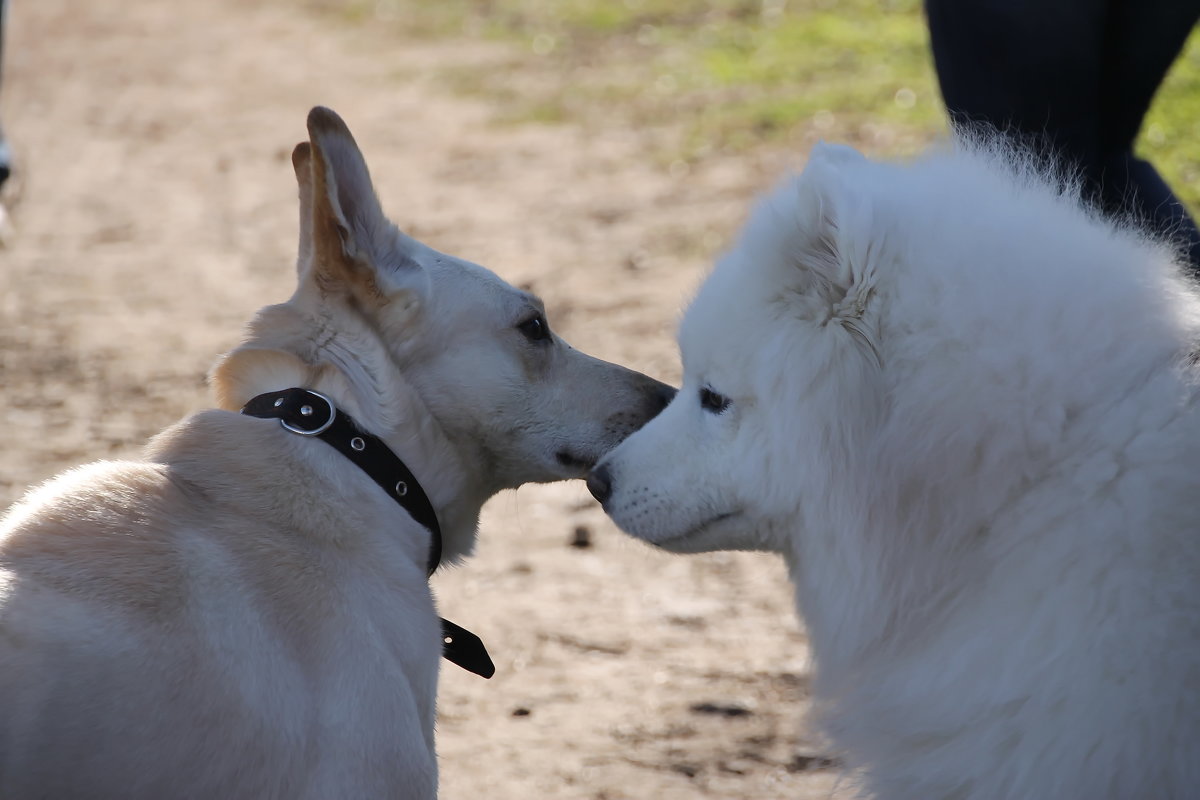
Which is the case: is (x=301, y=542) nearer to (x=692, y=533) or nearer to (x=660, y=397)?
(x=692, y=533)

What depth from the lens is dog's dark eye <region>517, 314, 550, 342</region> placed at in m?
3.21

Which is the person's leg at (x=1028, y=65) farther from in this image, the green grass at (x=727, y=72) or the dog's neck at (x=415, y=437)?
the green grass at (x=727, y=72)

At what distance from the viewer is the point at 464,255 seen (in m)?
7.39

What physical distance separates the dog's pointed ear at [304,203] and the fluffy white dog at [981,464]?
107 centimetres

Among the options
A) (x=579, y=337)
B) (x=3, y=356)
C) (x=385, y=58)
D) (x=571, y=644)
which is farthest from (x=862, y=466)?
(x=385, y=58)

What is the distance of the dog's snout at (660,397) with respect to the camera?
327 cm

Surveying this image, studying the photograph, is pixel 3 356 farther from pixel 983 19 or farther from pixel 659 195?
pixel 983 19

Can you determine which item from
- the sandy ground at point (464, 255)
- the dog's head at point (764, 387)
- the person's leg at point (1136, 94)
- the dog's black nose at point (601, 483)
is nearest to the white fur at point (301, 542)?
the dog's black nose at point (601, 483)

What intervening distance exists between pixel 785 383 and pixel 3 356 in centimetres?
518

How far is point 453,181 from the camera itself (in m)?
8.80

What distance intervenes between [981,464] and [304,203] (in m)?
1.71

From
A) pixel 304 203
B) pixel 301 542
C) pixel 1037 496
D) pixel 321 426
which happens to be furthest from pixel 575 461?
pixel 1037 496

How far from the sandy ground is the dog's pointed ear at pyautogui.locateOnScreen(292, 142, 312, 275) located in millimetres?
1448

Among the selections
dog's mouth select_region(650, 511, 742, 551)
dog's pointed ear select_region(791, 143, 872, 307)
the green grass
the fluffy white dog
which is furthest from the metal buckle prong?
the green grass
